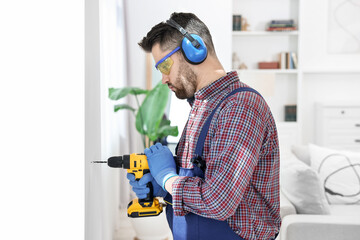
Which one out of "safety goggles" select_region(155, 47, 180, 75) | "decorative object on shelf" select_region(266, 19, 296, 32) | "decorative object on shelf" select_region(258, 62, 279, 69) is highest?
"decorative object on shelf" select_region(266, 19, 296, 32)

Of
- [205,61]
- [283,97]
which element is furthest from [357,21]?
[205,61]

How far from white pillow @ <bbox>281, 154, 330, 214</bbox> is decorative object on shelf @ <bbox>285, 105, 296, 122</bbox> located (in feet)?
9.58

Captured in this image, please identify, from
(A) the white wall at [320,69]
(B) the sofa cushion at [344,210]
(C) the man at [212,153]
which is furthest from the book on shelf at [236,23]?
(C) the man at [212,153]

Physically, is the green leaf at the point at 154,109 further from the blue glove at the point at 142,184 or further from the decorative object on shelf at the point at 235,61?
the decorative object on shelf at the point at 235,61

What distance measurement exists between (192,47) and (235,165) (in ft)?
1.30

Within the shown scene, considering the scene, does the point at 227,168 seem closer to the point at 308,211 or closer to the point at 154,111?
the point at 308,211

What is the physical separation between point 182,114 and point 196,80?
272 centimetres

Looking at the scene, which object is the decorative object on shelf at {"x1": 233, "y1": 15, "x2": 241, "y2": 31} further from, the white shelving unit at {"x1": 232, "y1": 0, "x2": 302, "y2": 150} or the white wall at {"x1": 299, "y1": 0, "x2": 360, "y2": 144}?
the white wall at {"x1": 299, "y1": 0, "x2": 360, "y2": 144}

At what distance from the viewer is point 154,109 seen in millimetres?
3033

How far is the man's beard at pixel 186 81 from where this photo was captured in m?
1.28

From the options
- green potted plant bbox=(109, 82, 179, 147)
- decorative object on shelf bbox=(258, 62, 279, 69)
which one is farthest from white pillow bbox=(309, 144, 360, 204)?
decorative object on shelf bbox=(258, 62, 279, 69)

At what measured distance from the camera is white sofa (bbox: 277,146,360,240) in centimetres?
202

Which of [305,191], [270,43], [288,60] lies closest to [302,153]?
[305,191]

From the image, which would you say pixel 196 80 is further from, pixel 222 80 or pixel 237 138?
pixel 237 138
